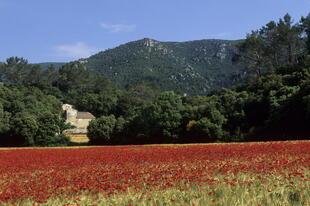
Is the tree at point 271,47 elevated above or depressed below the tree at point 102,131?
above

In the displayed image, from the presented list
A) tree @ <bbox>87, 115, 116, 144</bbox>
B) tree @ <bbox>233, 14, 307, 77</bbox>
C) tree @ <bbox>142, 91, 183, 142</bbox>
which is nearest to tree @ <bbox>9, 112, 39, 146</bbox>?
tree @ <bbox>87, 115, 116, 144</bbox>

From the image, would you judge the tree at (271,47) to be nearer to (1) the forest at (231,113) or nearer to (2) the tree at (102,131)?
(1) the forest at (231,113)

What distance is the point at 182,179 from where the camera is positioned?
41.8ft

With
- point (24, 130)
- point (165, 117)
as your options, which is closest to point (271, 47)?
point (165, 117)

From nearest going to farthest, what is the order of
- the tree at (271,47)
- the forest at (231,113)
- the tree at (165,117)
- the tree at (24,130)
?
the forest at (231,113), the tree at (165,117), the tree at (24,130), the tree at (271,47)

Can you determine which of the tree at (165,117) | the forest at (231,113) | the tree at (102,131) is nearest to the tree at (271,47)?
the forest at (231,113)

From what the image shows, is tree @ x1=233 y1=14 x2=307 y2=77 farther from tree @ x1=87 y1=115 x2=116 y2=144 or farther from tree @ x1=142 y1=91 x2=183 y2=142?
tree @ x1=87 y1=115 x2=116 y2=144

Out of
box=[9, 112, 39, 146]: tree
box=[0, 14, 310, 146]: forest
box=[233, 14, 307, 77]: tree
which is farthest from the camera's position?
box=[233, 14, 307, 77]: tree

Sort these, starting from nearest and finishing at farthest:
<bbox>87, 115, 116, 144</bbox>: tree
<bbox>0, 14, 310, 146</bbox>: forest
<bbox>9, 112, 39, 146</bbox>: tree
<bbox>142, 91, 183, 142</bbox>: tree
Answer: <bbox>0, 14, 310, 146</bbox>: forest < <bbox>142, 91, 183, 142</bbox>: tree < <bbox>9, 112, 39, 146</bbox>: tree < <bbox>87, 115, 116, 144</bbox>: tree

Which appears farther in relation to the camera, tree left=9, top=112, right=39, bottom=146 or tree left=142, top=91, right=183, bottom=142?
tree left=9, top=112, right=39, bottom=146

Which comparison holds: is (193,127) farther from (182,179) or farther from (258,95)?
(182,179)

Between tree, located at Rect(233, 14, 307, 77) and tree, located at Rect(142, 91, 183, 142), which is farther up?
tree, located at Rect(233, 14, 307, 77)

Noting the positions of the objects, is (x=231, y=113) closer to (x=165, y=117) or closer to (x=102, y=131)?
(x=165, y=117)

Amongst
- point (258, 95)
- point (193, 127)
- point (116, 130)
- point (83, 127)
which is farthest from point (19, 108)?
point (258, 95)
